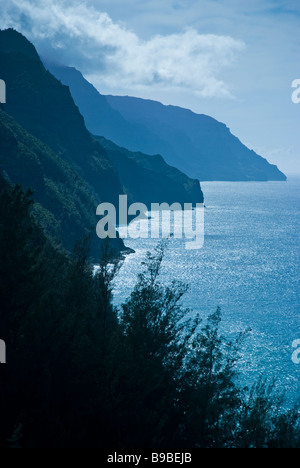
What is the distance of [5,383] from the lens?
662 inches

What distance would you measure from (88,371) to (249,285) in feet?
258

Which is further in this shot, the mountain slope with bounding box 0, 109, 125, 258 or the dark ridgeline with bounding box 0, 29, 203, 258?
the dark ridgeline with bounding box 0, 29, 203, 258

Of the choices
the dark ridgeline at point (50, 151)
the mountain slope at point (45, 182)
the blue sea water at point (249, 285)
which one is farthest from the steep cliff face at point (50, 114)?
the blue sea water at point (249, 285)

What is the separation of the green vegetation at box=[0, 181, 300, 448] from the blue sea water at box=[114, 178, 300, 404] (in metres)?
12.5

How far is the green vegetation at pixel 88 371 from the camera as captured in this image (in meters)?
16.8

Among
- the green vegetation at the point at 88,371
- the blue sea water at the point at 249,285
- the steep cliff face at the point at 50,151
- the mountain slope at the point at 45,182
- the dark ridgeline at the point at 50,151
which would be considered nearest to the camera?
the green vegetation at the point at 88,371

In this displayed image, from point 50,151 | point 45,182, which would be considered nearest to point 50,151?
point 50,151

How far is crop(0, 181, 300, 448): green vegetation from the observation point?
16766 millimetres

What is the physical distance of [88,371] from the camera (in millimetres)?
18484

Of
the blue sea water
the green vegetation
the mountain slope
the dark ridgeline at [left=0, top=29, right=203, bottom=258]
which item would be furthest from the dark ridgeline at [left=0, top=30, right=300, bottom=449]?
the mountain slope

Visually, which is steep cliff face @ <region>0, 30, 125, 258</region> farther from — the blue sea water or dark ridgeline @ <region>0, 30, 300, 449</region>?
dark ridgeline @ <region>0, 30, 300, 449</region>

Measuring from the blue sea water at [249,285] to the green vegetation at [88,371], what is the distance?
1247 centimetres

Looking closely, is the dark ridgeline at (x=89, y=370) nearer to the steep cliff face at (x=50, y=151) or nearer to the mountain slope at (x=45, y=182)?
the steep cliff face at (x=50, y=151)
